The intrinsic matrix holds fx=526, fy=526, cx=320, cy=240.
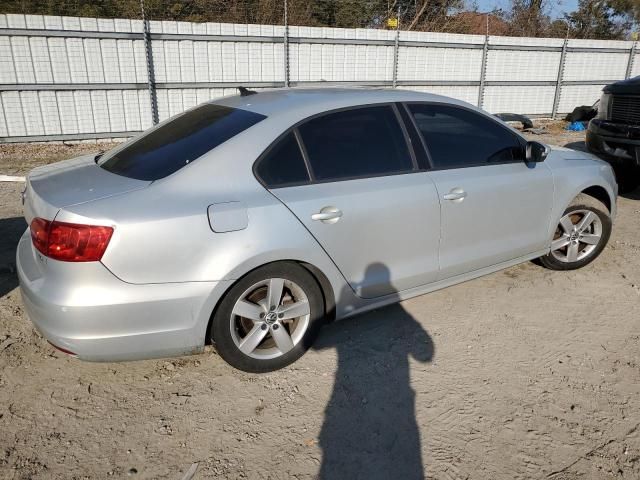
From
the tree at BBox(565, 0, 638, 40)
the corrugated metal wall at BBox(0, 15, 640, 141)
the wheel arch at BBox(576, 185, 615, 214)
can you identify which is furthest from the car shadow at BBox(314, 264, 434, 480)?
the tree at BBox(565, 0, 638, 40)

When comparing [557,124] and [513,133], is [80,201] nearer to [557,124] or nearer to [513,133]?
[513,133]

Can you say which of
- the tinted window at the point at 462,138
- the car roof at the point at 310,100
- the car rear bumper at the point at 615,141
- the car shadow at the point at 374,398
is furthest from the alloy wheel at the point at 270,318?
the car rear bumper at the point at 615,141

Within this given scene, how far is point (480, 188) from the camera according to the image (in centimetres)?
362

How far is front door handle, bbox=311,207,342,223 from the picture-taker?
2.97m

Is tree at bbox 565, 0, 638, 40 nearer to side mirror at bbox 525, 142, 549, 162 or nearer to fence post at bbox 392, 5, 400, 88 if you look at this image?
fence post at bbox 392, 5, 400, 88

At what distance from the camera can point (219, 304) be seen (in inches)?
109

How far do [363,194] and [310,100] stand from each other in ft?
2.25

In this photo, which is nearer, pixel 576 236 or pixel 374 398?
pixel 374 398

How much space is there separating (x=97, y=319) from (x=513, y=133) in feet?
10.3

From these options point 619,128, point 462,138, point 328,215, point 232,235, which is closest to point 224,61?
point 619,128

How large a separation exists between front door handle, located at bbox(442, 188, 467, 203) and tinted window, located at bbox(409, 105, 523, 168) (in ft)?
0.62

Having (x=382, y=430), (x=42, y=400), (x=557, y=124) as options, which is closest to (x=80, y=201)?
(x=42, y=400)

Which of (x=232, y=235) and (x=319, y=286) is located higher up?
(x=232, y=235)

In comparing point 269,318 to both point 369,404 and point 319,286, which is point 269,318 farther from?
point 369,404
